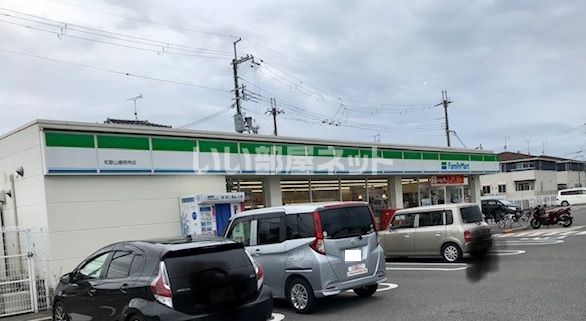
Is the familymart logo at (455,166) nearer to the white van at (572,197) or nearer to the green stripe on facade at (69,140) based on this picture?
the green stripe on facade at (69,140)

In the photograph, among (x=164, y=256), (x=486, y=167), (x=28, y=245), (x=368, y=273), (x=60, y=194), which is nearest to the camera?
(x=164, y=256)

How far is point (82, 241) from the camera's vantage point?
12977mm

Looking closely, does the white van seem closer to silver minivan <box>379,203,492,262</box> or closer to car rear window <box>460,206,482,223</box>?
car rear window <box>460,206,482,223</box>

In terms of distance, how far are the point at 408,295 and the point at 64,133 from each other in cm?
875

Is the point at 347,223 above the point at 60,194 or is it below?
below

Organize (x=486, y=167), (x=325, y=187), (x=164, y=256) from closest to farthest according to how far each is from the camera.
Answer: (x=164, y=256) < (x=325, y=187) < (x=486, y=167)

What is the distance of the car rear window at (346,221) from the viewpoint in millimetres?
9172

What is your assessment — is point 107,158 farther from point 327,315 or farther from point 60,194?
point 327,315

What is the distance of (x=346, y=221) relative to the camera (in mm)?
9406

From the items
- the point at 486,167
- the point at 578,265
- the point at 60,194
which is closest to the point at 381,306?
the point at 578,265

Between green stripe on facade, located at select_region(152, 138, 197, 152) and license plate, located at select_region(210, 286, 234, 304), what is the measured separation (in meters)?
8.91

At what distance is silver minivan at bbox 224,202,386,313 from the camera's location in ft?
29.3

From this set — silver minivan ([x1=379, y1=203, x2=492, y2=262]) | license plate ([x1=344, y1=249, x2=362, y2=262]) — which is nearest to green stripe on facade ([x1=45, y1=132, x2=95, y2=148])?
license plate ([x1=344, y1=249, x2=362, y2=262])

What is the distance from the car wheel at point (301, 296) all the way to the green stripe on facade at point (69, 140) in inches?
271
